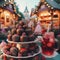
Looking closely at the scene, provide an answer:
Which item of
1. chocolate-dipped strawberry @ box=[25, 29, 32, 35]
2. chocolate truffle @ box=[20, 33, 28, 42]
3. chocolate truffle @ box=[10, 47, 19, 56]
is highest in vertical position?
chocolate-dipped strawberry @ box=[25, 29, 32, 35]

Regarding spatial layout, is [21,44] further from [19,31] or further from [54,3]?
[54,3]

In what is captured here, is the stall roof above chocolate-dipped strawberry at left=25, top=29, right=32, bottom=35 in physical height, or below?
above

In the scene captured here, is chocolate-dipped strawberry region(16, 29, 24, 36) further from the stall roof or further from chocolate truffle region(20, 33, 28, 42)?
the stall roof

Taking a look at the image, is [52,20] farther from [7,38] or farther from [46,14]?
[7,38]

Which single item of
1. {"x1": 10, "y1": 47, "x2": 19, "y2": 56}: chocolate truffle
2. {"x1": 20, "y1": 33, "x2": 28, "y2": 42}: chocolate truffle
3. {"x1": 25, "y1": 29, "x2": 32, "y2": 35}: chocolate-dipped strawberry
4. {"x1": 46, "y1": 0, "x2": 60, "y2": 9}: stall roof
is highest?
{"x1": 46, "y1": 0, "x2": 60, "y2": 9}: stall roof

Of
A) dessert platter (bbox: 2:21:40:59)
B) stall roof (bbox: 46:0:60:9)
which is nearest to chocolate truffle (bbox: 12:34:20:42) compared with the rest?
dessert platter (bbox: 2:21:40:59)

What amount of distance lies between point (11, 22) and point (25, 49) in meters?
0.29

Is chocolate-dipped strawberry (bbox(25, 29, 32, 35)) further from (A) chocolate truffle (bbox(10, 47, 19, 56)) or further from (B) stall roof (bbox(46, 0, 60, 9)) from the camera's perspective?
(B) stall roof (bbox(46, 0, 60, 9))

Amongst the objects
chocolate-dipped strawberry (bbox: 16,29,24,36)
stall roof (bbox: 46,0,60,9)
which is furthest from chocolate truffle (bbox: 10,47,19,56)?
stall roof (bbox: 46,0,60,9)

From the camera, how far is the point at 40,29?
1686mm

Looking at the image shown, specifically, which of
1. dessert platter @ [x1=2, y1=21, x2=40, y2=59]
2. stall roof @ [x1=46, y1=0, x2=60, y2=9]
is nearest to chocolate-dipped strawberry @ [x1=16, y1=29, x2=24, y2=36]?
dessert platter @ [x1=2, y1=21, x2=40, y2=59]

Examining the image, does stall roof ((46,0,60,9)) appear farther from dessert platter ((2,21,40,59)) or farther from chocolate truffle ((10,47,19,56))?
chocolate truffle ((10,47,19,56))

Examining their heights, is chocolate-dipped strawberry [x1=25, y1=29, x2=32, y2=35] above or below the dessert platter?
above

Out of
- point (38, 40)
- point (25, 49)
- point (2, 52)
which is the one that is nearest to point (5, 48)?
point (2, 52)
